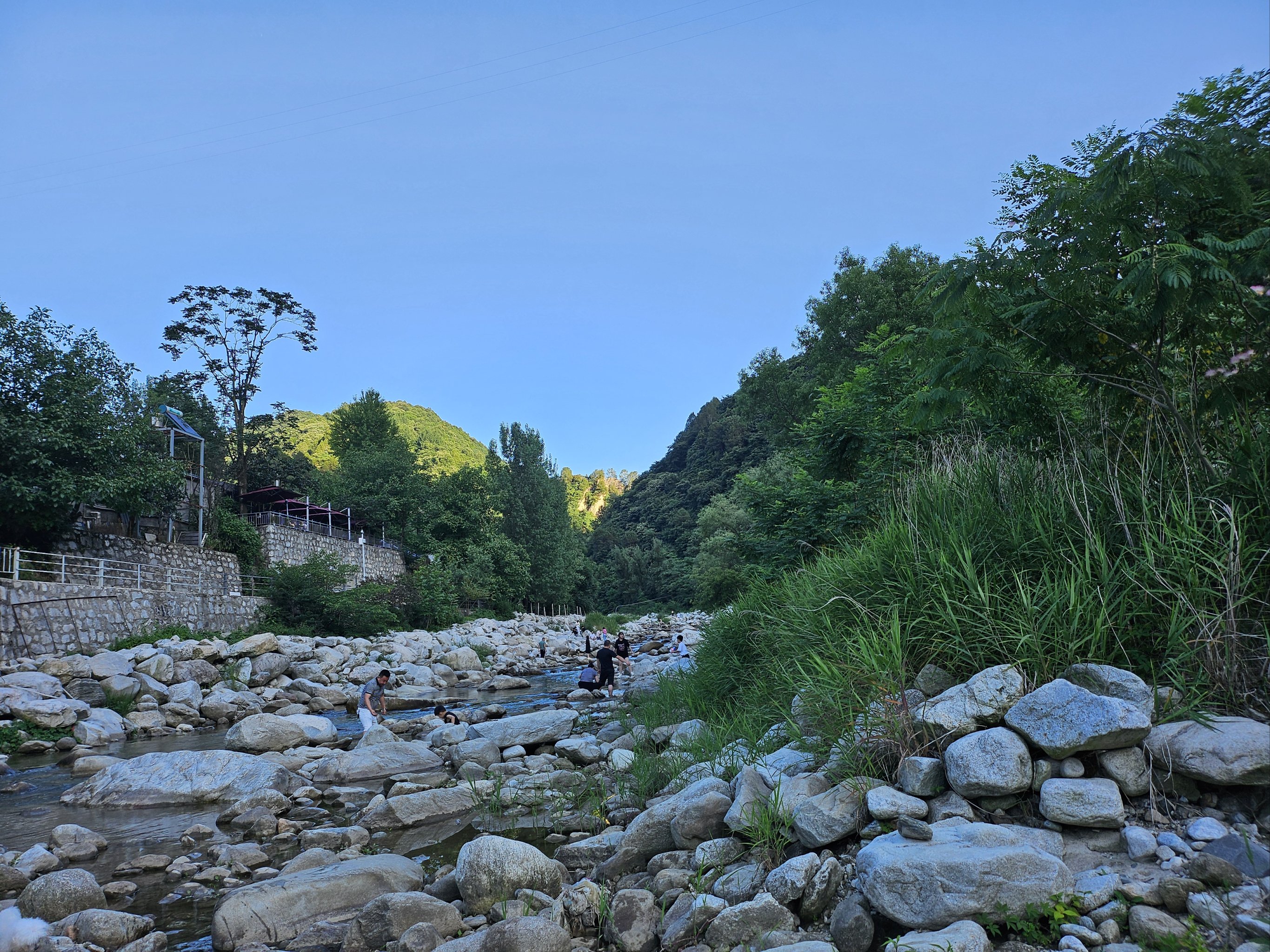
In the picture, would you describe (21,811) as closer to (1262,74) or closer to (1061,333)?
(1061,333)

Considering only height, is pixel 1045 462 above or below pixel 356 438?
below

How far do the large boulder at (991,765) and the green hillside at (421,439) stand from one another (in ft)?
214

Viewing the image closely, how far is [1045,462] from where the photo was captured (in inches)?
221

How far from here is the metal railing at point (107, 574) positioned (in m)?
17.1

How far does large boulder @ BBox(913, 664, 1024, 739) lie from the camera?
3928 mm

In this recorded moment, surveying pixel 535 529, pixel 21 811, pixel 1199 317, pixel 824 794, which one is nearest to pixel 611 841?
pixel 824 794

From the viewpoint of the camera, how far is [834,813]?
152 inches

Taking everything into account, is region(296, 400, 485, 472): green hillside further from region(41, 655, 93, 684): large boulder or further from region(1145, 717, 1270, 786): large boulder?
region(1145, 717, 1270, 786): large boulder

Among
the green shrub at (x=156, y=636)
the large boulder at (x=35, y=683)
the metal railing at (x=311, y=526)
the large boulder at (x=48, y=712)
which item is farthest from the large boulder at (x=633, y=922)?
the metal railing at (x=311, y=526)

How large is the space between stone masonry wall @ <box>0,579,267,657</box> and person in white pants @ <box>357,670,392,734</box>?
28.4 feet

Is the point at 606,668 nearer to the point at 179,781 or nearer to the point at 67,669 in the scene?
the point at 179,781

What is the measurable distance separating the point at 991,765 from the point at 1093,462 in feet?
8.67

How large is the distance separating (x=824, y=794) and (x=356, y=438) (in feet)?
201

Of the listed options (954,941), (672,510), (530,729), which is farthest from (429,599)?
(672,510)
